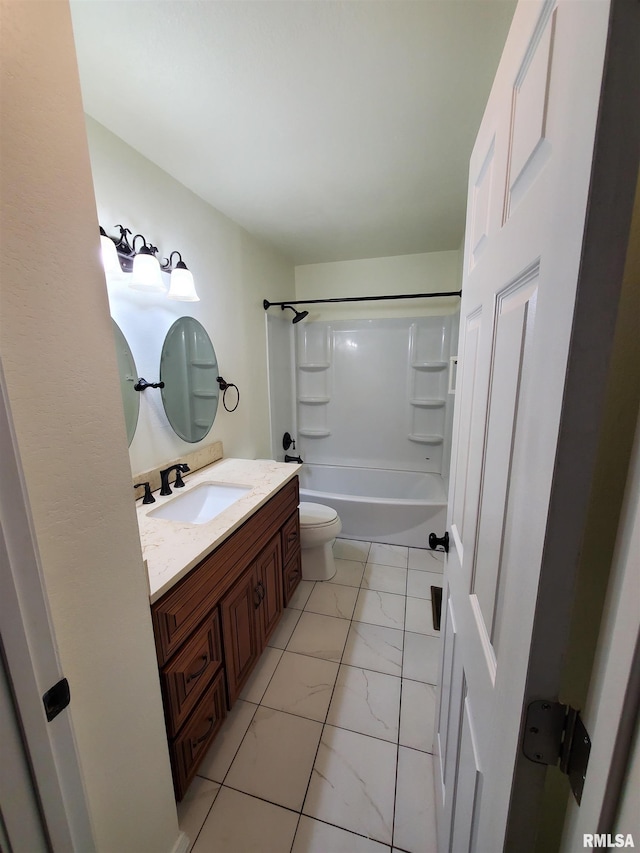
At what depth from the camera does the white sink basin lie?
162cm

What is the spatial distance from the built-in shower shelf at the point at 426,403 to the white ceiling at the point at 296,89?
1740 millimetres

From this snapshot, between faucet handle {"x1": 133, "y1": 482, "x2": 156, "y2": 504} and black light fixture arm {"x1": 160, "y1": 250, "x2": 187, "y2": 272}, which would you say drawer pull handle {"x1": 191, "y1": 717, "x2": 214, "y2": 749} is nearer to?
faucet handle {"x1": 133, "y1": 482, "x2": 156, "y2": 504}

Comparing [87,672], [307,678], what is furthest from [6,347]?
[307,678]

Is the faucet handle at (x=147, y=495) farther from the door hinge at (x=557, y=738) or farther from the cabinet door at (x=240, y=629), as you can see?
the door hinge at (x=557, y=738)

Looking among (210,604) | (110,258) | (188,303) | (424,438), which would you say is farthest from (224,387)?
(424,438)

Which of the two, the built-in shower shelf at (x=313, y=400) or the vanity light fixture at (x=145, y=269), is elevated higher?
the vanity light fixture at (x=145, y=269)

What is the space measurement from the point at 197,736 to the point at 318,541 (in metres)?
1.18

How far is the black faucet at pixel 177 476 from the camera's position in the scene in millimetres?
1625

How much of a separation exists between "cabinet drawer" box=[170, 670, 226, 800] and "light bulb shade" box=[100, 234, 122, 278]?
1.66m

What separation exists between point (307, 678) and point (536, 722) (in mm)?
1540

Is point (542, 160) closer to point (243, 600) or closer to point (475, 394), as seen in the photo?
point (475, 394)

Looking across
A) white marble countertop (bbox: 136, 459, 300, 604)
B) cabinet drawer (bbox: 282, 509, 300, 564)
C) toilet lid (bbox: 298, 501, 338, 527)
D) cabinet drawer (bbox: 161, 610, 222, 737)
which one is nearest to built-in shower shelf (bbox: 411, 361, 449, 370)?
toilet lid (bbox: 298, 501, 338, 527)

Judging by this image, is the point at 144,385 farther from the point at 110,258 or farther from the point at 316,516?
the point at 316,516

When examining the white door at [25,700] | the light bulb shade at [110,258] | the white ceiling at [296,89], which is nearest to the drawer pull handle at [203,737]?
the white door at [25,700]
